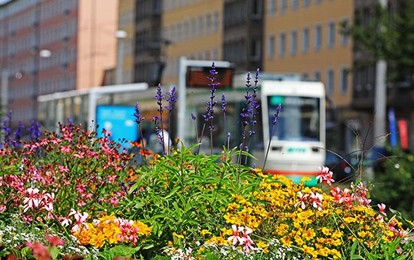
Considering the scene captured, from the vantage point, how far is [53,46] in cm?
15375

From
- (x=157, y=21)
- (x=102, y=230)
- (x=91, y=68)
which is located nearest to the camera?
(x=102, y=230)

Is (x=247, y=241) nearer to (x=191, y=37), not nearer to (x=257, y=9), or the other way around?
(x=257, y=9)

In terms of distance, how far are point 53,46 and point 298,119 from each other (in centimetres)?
11812

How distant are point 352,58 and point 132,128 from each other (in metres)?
37.4

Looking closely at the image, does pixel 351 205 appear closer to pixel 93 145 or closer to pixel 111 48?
pixel 93 145

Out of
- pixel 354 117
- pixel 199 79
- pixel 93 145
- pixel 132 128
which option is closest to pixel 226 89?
pixel 199 79

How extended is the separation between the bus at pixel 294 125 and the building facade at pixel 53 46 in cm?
8659

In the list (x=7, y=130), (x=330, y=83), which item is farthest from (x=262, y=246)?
(x=330, y=83)

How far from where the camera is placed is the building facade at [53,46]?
462 ft

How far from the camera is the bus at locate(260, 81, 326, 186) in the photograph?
37156 millimetres

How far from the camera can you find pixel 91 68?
14038 cm

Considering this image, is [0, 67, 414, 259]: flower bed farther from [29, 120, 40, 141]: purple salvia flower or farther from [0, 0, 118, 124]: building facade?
[0, 0, 118, 124]: building facade

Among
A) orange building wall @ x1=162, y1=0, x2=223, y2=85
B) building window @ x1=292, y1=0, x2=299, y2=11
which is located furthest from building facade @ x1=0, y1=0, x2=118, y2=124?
building window @ x1=292, y1=0, x2=299, y2=11

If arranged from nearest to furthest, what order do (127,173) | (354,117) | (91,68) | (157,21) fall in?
(127,173), (354,117), (157,21), (91,68)
